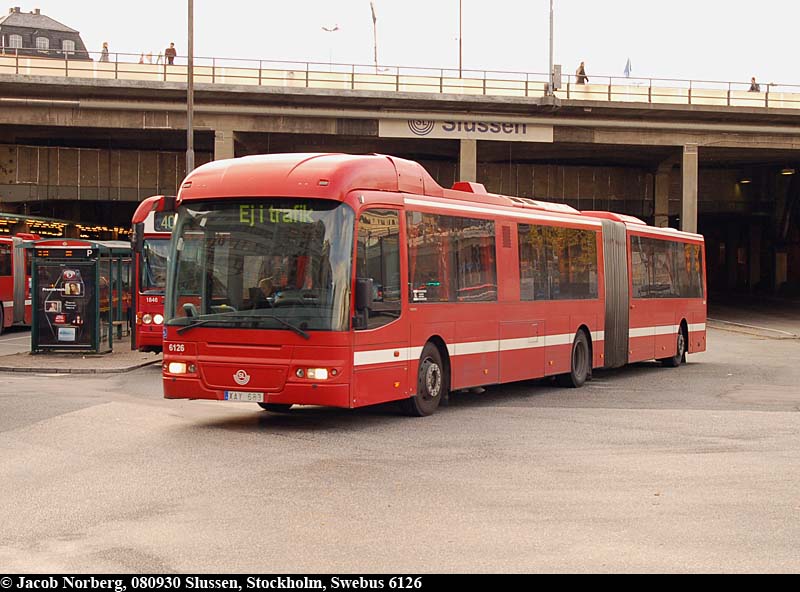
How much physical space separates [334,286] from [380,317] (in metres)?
0.93

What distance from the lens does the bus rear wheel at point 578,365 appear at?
766 inches

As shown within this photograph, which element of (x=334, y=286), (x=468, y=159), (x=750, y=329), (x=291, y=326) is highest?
(x=468, y=159)

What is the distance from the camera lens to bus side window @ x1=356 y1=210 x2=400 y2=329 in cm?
1338

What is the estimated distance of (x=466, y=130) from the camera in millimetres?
49344

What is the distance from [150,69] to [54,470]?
37040mm

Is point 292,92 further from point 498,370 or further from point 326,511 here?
point 326,511

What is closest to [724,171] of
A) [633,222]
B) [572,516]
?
[633,222]

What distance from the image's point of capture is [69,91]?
150 feet

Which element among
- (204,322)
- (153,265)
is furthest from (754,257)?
(204,322)

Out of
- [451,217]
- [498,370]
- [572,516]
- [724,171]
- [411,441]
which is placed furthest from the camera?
[724,171]

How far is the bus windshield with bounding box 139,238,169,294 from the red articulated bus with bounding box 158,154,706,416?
341 inches

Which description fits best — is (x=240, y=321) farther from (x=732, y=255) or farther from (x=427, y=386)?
(x=732, y=255)

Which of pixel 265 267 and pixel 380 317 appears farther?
pixel 380 317

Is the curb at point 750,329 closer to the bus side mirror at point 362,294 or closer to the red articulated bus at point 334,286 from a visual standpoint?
the red articulated bus at point 334,286
